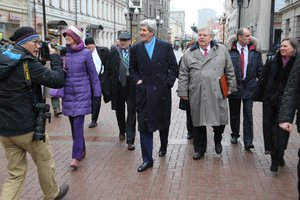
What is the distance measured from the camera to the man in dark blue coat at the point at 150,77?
555 cm

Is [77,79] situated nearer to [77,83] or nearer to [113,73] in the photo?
[77,83]

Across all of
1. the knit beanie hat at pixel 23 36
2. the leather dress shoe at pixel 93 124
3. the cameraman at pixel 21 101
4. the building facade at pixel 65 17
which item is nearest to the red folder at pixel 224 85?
the cameraman at pixel 21 101

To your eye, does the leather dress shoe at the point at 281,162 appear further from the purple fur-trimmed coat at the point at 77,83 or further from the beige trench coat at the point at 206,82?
the purple fur-trimmed coat at the point at 77,83

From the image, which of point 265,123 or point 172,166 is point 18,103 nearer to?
point 172,166

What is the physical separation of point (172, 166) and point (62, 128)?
3564mm

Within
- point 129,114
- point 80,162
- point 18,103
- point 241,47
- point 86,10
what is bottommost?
point 80,162

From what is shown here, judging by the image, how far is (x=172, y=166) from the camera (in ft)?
19.1

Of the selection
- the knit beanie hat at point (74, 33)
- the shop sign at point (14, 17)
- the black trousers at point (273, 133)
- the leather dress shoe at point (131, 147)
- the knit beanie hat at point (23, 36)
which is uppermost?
the shop sign at point (14, 17)

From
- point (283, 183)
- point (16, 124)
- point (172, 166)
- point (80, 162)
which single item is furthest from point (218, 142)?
point (16, 124)

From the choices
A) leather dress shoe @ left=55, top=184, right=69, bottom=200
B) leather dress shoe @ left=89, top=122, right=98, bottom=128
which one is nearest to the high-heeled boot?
leather dress shoe @ left=55, top=184, right=69, bottom=200

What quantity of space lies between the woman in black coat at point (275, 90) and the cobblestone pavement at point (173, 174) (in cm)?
37

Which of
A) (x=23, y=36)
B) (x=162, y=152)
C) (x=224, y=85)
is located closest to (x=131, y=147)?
(x=162, y=152)

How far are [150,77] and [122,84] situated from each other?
5.09 ft

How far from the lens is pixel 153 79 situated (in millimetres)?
5562
